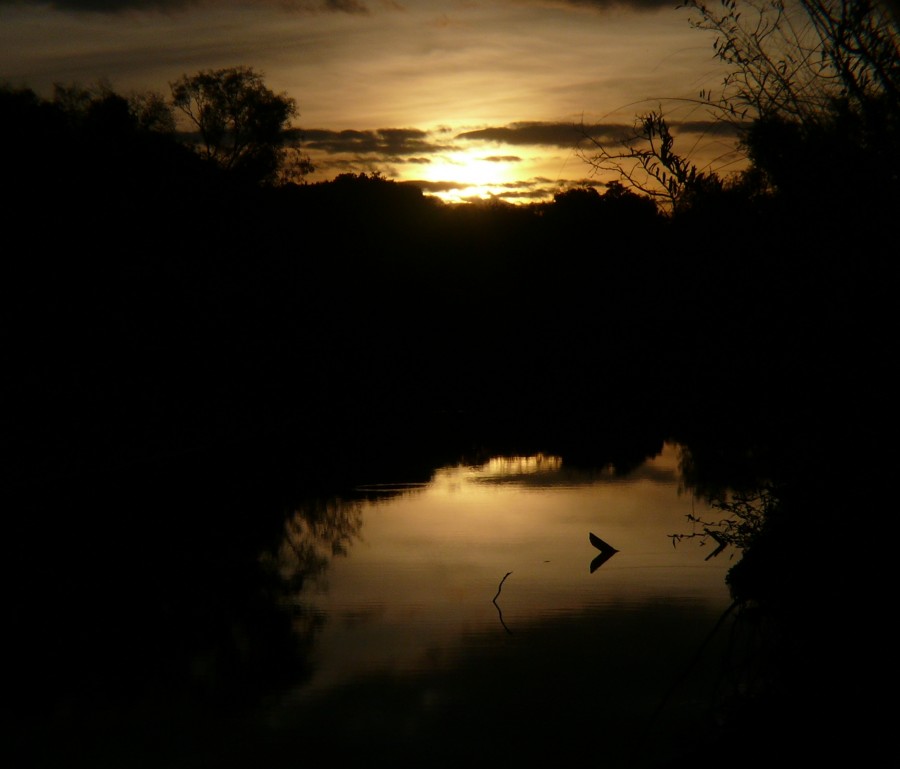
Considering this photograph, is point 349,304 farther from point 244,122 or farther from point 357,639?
point 357,639

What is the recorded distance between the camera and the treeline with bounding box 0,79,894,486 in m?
7.66

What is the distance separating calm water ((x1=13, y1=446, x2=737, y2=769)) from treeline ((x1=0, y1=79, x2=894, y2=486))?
246 centimetres

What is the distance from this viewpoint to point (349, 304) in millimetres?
62812

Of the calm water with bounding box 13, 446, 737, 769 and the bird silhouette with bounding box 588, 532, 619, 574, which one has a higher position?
the calm water with bounding box 13, 446, 737, 769

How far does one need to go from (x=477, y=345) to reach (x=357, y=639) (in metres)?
73.7

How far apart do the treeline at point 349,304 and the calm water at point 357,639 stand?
2.46m

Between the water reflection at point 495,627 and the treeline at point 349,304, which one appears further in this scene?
the water reflection at point 495,627

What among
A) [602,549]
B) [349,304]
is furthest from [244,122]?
[602,549]

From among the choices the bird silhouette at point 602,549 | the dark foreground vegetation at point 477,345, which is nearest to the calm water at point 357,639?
the bird silhouette at point 602,549

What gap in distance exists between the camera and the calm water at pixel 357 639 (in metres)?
8.08

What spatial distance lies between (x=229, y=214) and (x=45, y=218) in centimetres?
1229

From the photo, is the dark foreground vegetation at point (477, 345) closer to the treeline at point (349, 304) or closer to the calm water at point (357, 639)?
the treeline at point (349, 304)

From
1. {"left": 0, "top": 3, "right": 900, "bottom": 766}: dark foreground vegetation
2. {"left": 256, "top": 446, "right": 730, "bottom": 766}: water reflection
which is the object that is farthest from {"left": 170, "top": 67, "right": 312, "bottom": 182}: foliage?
{"left": 256, "top": 446, "right": 730, "bottom": 766}: water reflection

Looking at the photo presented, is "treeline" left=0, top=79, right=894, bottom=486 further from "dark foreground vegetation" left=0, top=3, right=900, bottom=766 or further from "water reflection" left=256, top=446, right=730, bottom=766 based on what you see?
"water reflection" left=256, top=446, right=730, bottom=766
